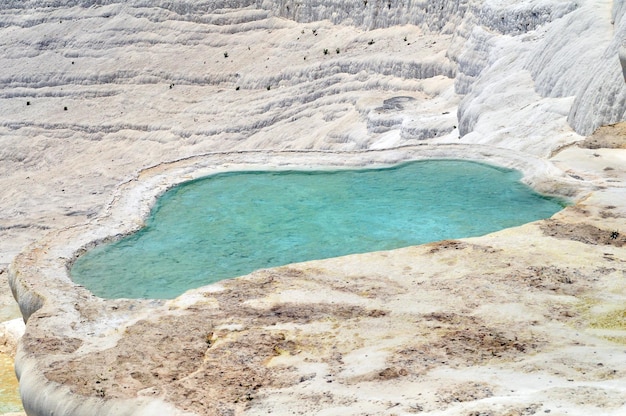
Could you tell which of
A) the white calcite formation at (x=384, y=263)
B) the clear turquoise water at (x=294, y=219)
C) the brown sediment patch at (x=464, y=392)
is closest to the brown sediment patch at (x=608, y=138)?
the white calcite formation at (x=384, y=263)

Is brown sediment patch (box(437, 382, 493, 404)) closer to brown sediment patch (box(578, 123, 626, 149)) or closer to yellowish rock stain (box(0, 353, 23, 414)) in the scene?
yellowish rock stain (box(0, 353, 23, 414))

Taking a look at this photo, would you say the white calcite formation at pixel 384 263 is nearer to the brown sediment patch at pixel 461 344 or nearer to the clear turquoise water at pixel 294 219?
the brown sediment patch at pixel 461 344

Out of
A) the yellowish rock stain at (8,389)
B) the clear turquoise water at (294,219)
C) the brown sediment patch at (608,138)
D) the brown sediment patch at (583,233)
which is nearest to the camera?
the brown sediment patch at (583,233)

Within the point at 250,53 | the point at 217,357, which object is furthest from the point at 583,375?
the point at 250,53

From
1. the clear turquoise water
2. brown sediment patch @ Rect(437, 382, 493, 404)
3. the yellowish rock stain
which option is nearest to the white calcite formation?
brown sediment patch @ Rect(437, 382, 493, 404)

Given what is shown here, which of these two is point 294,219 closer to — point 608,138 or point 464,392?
point 608,138

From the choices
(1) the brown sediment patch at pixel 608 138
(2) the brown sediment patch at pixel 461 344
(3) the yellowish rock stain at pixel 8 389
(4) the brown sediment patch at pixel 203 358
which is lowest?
(3) the yellowish rock stain at pixel 8 389
